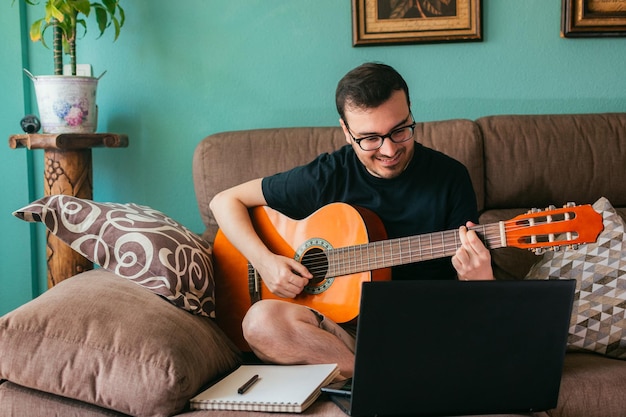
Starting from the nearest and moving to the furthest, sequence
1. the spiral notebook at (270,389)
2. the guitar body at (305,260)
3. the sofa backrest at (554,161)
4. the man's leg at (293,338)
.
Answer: the spiral notebook at (270,389)
the man's leg at (293,338)
the guitar body at (305,260)
the sofa backrest at (554,161)

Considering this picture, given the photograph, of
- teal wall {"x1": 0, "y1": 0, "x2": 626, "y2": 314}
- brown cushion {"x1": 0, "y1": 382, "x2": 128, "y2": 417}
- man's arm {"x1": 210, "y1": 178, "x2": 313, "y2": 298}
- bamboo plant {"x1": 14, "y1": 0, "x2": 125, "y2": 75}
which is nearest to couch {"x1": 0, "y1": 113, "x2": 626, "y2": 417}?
brown cushion {"x1": 0, "y1": 382, "x2": 128, "y2": 417}

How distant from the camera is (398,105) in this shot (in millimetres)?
1783

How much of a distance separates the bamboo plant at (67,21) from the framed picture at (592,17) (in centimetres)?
149

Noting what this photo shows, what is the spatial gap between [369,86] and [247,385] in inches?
30.1

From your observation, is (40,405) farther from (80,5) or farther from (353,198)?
(80,5)

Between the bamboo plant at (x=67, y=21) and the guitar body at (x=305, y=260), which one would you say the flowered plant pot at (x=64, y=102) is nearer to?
the bamboo plant at (x=67, y=21)

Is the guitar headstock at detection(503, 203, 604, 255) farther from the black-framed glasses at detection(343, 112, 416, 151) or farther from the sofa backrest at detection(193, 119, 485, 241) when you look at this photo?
the sofa backrest at detection(193, 119, 485, 241)

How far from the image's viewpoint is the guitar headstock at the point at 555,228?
144cm

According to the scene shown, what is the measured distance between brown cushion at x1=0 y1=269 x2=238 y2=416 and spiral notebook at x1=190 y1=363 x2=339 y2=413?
1.9 inches

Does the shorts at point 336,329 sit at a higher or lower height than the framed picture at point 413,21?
lower

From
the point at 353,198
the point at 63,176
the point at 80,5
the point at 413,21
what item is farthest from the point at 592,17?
the point at 63,176

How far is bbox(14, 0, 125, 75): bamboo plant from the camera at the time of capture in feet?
7.61

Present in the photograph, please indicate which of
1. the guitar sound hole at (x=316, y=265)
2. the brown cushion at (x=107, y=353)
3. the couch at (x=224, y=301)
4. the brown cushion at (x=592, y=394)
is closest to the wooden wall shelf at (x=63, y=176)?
the couch at (x=224, y=301)

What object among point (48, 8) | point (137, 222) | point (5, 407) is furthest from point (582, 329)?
point (48, 8)
